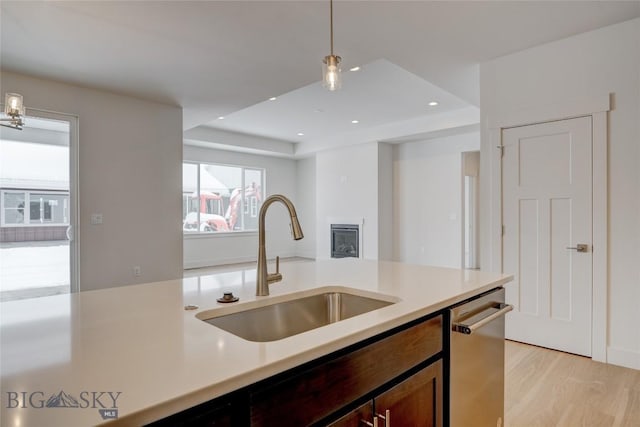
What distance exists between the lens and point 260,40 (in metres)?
3.02

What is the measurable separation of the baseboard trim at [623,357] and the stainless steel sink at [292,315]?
253 centimetres

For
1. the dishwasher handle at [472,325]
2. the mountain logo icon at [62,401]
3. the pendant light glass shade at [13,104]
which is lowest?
the dishwasher handle at [472,325]

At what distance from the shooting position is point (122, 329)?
94 cm

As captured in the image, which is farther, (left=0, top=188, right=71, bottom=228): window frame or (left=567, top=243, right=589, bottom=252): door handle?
(left=0, top=188, right=71, bottom=228): window frame

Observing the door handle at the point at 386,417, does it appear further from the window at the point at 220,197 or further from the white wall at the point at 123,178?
the window at the point at 220,197

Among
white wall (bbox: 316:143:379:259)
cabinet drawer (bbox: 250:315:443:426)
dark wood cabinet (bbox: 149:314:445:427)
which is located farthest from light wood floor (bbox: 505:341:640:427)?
white wall (bbox: 316:143:379:259)

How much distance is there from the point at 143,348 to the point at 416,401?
832mm

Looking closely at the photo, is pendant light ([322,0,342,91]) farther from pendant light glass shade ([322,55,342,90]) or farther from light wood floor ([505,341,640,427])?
light wood floor ([505,341,640,427])

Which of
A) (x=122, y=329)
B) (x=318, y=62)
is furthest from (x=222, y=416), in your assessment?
(x=318, y=62)

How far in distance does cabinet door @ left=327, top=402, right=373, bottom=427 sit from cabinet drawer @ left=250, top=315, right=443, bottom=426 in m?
0.03

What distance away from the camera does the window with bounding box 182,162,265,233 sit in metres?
7.81

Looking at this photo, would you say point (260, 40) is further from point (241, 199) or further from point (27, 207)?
point (241, 199)

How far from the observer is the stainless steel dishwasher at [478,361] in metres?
1.32

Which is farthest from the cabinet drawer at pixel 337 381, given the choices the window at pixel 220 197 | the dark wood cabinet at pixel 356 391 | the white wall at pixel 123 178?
the window at pixel 220 197
